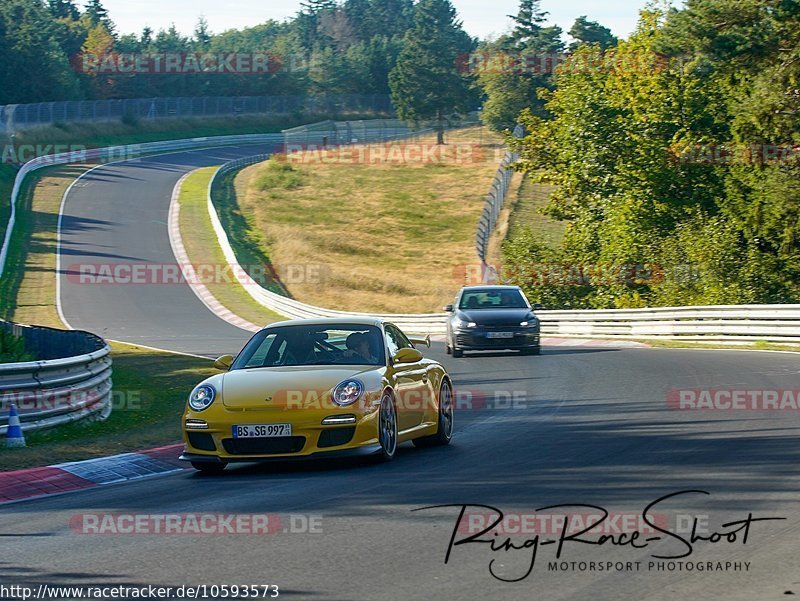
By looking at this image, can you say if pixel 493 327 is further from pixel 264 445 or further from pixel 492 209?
pixel 492 209

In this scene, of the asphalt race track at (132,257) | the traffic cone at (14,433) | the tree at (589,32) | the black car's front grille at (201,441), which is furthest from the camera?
the tree at (589,32)

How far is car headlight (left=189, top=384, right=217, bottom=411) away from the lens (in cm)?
1048

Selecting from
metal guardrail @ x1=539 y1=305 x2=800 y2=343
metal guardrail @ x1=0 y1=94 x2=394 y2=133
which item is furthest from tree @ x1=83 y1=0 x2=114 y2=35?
metal guardrail @ x1=539 y1=305 x2=800 y2=343

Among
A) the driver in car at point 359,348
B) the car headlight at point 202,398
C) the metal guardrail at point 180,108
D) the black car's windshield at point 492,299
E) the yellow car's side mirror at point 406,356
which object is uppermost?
the metal guardrail at point 180,108

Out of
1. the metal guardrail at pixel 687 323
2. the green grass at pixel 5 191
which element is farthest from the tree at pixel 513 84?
the metal guardrail at pixel 687 323

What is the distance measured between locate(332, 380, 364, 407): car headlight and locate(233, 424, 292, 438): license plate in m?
0.49

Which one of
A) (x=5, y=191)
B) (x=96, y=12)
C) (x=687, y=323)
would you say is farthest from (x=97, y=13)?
(x=687, y=323)

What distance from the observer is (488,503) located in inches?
326

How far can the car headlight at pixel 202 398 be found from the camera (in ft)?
34.4

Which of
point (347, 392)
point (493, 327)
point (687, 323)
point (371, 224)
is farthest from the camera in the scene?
point (371, 224)

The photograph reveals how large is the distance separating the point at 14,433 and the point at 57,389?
132 cm

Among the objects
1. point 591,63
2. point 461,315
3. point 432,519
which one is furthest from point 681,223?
point 432,519

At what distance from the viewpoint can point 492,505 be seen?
26.9 feet

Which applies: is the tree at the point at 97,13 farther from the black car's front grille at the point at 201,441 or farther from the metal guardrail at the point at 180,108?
the black car's front grille at the point at 201,441
